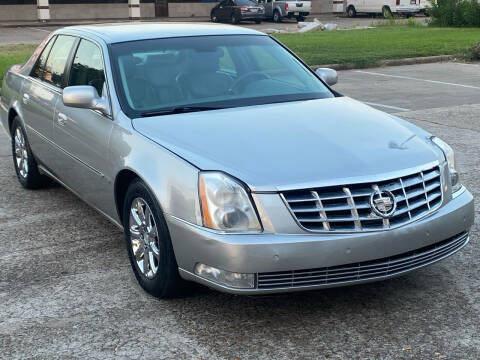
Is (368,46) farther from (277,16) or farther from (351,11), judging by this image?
(351,11)

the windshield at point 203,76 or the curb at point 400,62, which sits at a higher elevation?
the windshield at point 203,76

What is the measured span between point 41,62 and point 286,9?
114 ft

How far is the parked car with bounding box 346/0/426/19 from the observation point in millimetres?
40781

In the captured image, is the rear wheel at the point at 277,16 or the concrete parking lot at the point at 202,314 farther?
the rear wheel at the point at 277,16

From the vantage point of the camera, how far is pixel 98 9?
41.8 metres

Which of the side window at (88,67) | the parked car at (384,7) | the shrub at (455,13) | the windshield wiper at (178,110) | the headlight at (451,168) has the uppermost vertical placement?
the side window at (88,67)

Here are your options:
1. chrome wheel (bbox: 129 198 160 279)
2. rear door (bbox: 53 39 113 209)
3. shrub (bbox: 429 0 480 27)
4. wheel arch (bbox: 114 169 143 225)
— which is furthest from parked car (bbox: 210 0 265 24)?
chrome wheel (bbox: 129 198 160 279)

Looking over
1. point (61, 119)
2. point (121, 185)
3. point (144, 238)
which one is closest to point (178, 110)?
point (121, 185)

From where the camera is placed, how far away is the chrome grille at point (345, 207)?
389 centimetres

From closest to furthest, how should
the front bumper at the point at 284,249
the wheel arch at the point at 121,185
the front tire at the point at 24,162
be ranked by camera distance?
the front bumper at the point at 284,249 < the wheel arch at the point at 121,185 < the front tire at the point at 24,162

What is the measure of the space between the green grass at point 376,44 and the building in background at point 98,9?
19.2 m

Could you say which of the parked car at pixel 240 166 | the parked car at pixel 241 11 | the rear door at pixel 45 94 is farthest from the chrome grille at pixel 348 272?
the parked car at pixel 241 11

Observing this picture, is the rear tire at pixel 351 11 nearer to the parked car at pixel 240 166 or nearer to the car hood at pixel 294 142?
the parked car at pixel 240 166

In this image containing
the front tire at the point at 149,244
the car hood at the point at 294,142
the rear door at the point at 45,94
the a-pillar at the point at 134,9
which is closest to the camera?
the car hood at the point at 294,142
